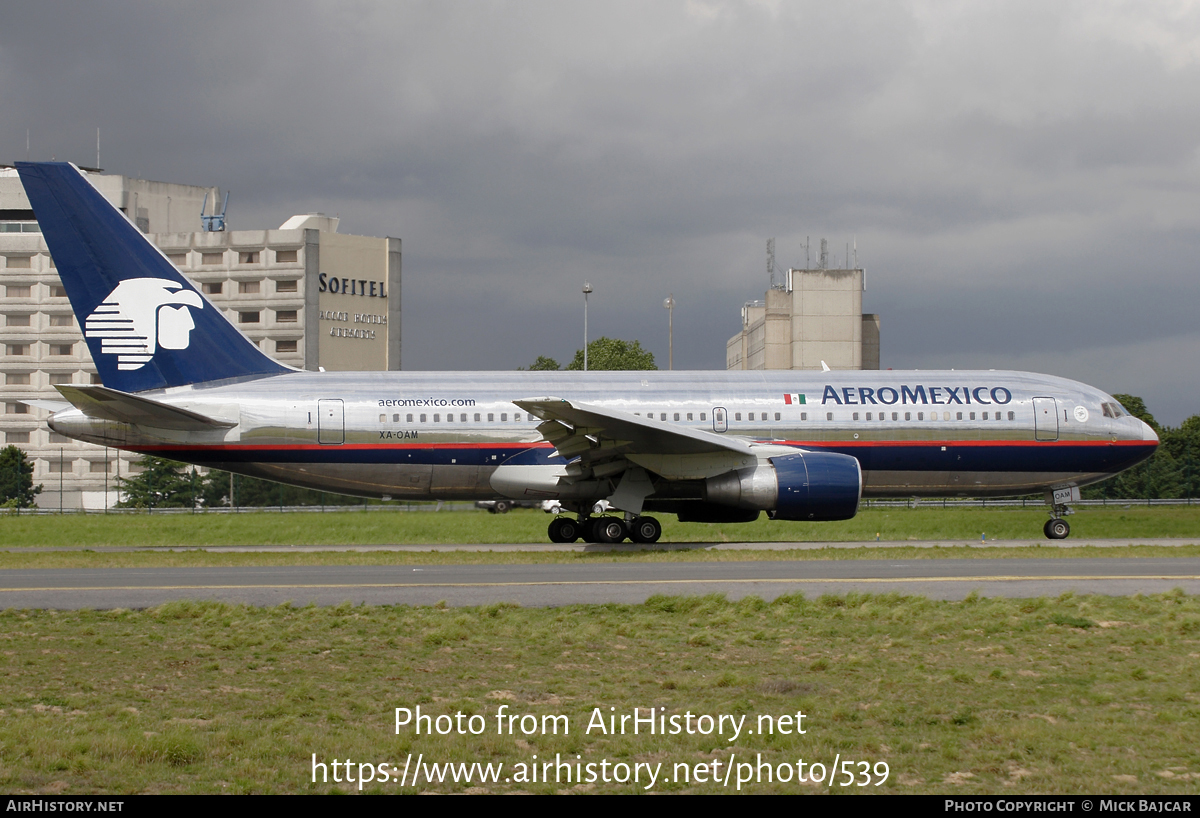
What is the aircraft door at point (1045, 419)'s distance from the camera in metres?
25.4

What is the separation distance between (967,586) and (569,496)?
35.0 feet

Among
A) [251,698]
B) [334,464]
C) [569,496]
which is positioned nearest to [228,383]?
[334,464]

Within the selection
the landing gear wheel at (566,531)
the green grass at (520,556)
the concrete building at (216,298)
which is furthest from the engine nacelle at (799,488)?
the concrete building at (216,298)

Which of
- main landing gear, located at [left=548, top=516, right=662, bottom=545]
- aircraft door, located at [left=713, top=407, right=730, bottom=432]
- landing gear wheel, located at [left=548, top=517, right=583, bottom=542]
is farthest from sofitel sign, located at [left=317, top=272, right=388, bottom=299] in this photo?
aircraft door, located at [left=713, top=407, right=730, bottom=432]

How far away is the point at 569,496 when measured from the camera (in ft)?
79.3

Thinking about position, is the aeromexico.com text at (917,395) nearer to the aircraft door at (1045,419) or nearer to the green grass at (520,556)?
the aircraft door at (1045,419)

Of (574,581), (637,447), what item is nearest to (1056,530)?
(637,447)

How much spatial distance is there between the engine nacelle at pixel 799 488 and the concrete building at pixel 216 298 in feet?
256

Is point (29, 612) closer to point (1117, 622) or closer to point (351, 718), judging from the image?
point (351, 718)

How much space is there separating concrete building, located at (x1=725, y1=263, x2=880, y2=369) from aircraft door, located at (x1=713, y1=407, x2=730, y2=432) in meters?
80.1

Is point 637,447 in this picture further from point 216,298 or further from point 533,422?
point 216,298

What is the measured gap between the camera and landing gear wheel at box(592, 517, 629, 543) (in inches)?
951

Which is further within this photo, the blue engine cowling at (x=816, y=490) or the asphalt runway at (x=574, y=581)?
the blue engine cowling at (x=816, y=490)

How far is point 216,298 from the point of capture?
313ft
